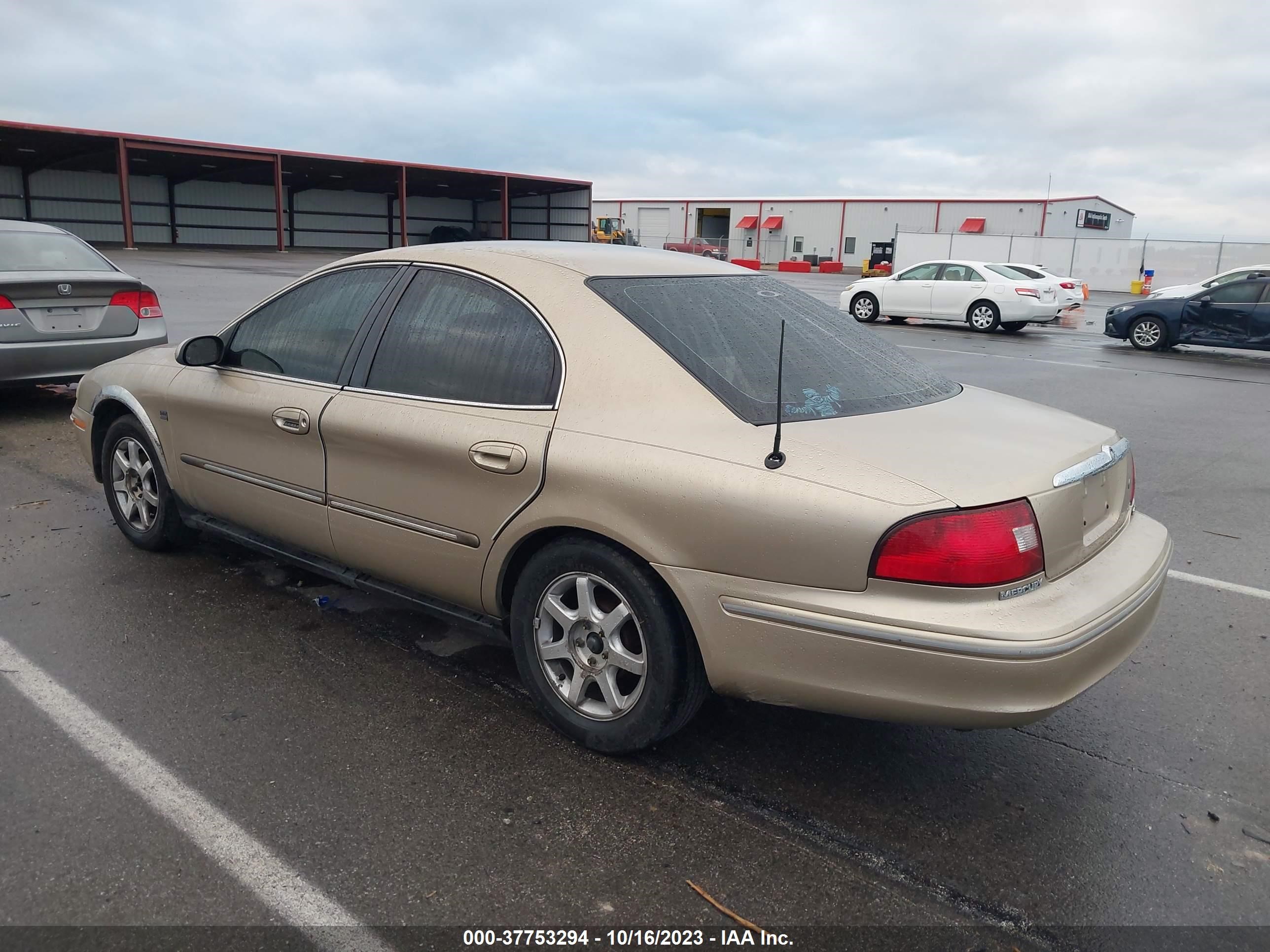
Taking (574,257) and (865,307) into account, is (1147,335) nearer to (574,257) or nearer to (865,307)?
(865,307)

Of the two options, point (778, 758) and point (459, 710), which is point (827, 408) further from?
point (459, 710)

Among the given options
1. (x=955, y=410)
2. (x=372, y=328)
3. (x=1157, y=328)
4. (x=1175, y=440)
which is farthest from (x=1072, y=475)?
(x=1157, y=328)

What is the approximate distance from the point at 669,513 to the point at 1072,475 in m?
1.16

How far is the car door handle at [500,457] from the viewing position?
3.06 metres

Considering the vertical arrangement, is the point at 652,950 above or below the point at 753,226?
below

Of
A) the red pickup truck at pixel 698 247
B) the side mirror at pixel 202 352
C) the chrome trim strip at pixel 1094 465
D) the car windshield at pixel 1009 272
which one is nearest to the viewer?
the chrome trim strip at pixel 1094 465

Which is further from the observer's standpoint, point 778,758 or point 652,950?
point 778,758

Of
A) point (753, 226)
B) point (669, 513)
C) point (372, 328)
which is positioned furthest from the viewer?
point (753, 226)

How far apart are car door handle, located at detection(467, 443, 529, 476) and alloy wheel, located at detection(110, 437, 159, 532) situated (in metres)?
2.31

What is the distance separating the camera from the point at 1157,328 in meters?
17.1

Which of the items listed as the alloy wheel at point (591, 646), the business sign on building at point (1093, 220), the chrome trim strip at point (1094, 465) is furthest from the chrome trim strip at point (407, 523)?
the business sign on building at point (1093, 220)

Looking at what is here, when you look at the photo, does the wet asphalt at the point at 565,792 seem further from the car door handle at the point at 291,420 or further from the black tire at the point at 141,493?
the car door handle at the point at 291,420

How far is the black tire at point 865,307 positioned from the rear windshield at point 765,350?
60.8ft

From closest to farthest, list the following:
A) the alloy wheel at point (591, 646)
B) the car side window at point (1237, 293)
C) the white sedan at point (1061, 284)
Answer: the alloy wheel at point (591, 646), the car side window at point (1237, 293), the white sedan at point (1061, 284)
